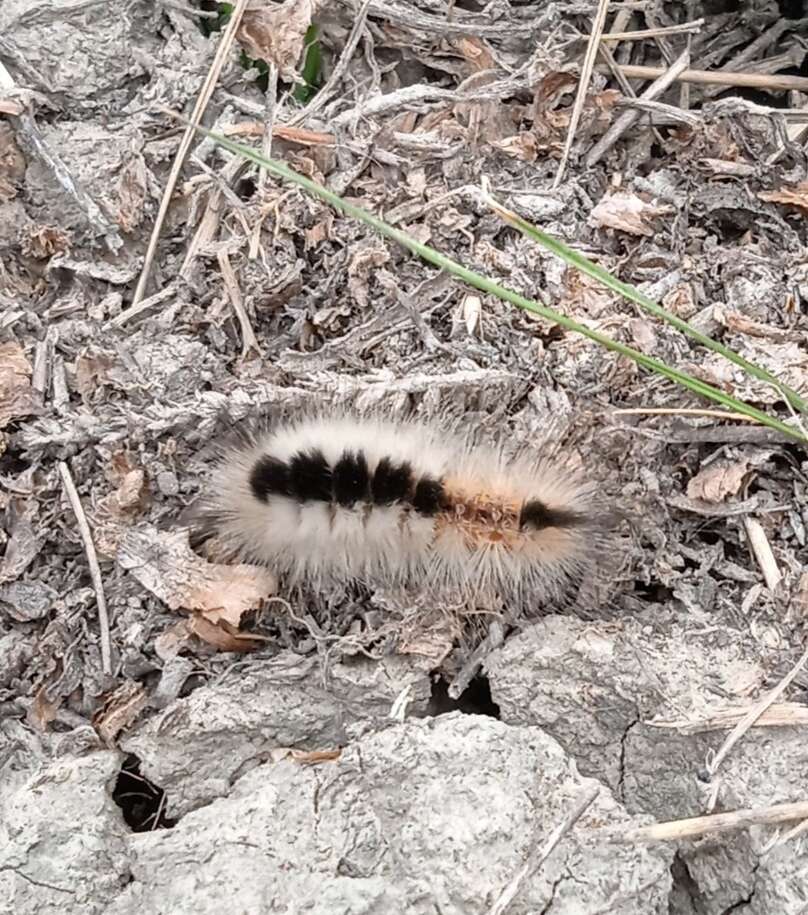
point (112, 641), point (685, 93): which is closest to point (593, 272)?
point (685, 93)

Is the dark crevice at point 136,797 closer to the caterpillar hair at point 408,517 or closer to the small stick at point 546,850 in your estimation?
the caterpillar hair at point 408,517

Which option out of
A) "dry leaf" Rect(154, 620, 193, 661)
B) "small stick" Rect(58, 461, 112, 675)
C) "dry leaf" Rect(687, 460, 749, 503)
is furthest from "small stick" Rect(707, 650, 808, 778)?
"small stick" Rect(58, 461, 112, 675)

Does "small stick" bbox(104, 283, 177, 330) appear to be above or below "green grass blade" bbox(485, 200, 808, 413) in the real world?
below

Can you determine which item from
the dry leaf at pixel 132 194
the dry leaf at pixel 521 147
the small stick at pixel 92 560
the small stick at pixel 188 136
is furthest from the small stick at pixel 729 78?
the small stick at pixel 92 560

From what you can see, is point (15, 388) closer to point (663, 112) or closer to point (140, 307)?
point (140, 307)

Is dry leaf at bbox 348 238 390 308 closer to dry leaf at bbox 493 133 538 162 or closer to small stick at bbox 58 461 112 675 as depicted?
dry leaf at bbox 493 133 538 162

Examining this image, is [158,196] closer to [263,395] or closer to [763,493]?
[263,395]
